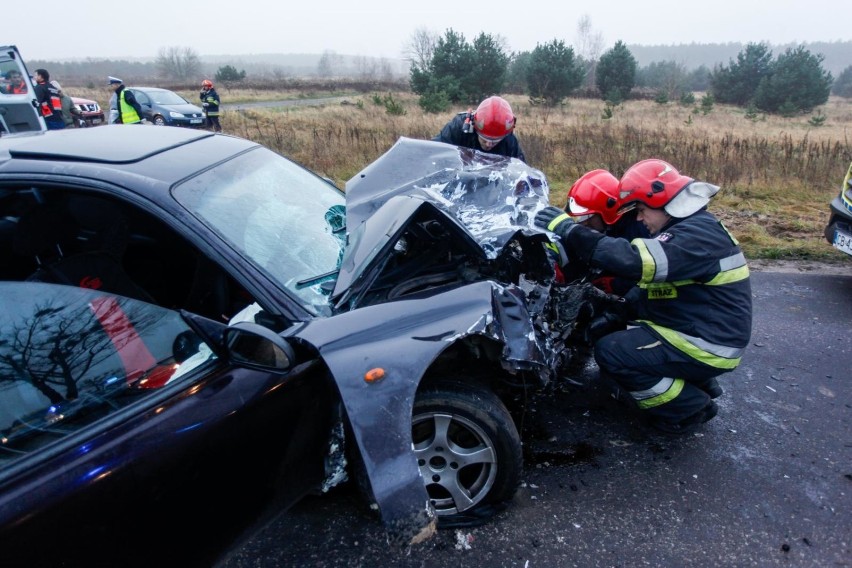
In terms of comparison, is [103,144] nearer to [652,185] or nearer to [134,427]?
A: [134,427]

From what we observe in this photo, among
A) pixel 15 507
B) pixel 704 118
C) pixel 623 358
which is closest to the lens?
pixel 15 507

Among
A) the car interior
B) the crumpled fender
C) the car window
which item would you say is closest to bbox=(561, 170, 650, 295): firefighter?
the crumpled fender

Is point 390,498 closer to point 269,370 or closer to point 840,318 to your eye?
point 269,370

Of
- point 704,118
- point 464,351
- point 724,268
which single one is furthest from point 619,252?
point 704,118

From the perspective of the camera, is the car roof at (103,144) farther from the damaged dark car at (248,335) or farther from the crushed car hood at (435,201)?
the crushed car hood at (435,201)

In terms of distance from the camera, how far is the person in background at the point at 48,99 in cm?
958

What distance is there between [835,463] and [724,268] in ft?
3.64

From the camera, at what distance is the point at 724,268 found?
249 cm

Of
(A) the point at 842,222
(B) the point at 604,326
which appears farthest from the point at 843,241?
(B) the point at 604,326

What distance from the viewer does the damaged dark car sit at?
4.80ft

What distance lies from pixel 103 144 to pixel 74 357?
1.18 metres

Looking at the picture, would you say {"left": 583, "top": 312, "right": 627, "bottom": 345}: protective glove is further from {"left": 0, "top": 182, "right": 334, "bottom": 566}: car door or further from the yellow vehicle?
the yellow vehicle

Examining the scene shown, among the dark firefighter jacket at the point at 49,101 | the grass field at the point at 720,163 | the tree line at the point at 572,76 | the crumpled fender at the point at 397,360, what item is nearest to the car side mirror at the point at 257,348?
the crumpled fender at the point at 397,360

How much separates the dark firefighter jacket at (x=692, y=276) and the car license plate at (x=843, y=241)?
8.63 feet
